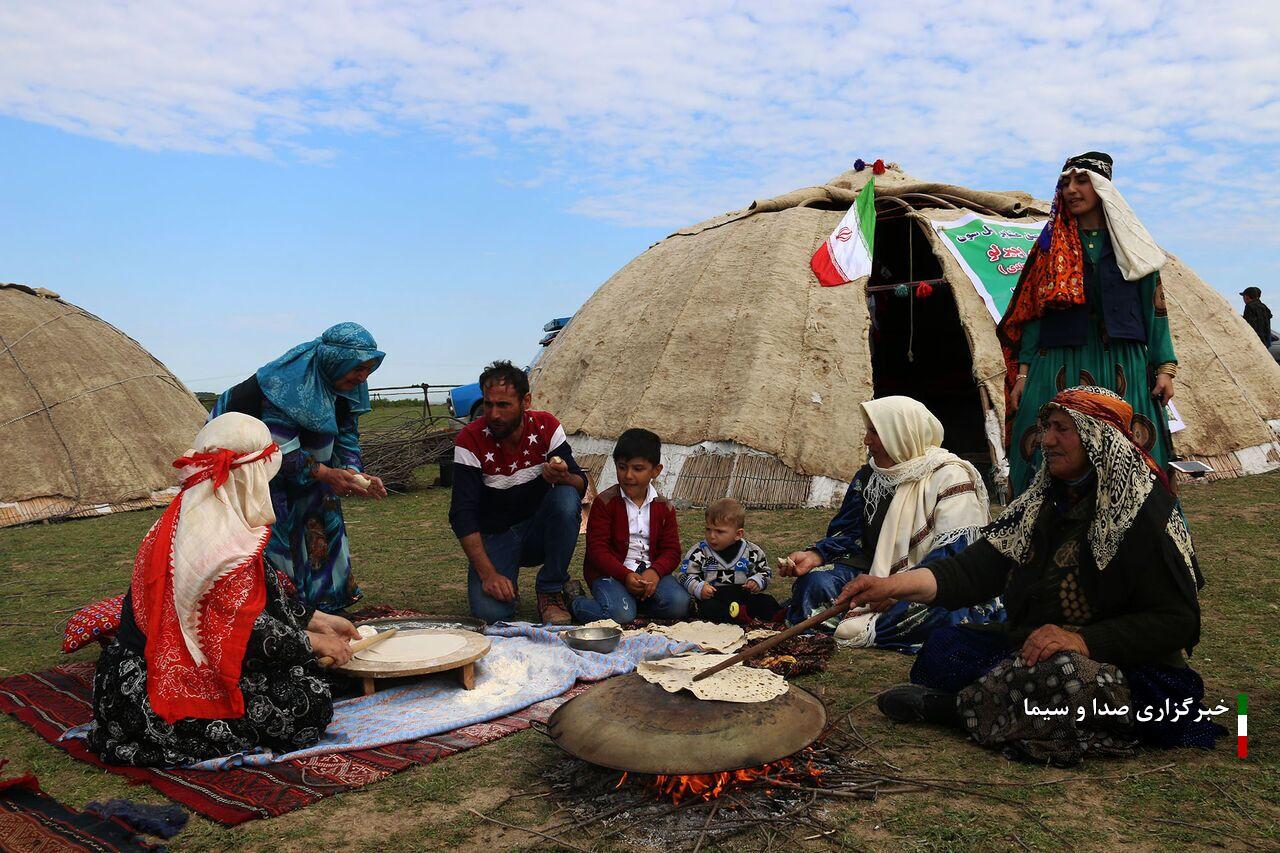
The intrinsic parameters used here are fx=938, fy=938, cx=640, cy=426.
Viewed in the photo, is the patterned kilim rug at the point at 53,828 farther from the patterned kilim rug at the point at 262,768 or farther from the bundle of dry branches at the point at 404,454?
the bundle of dry branches at the point at 404,454

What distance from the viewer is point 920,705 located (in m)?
2.95

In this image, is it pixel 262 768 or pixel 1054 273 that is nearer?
pixel 262 768

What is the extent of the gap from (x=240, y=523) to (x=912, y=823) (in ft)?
6.57

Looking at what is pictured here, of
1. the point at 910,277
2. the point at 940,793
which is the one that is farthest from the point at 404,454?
the point at 940,793

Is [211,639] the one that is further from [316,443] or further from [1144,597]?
[1144,597]

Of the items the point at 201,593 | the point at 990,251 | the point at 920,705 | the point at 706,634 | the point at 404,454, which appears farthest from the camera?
the point at 404,454

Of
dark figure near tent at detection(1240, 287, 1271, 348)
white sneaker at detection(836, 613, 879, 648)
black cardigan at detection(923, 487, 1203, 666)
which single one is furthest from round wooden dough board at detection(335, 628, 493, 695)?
dark figure near tent at detection(1240, 287, 1271, 348)

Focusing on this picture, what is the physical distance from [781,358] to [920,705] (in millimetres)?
5253

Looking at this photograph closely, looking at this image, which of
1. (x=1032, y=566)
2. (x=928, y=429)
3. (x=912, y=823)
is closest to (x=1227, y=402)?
(x=928, y=429)

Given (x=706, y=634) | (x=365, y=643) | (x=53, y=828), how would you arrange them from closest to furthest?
(x=53, y=828) → (x=365, y=643) → (x=706, y=634)

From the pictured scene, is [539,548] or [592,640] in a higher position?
[539,548]

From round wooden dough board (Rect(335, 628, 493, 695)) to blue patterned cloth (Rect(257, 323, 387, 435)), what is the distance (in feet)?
4.25

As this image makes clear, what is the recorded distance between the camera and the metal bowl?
3.84m

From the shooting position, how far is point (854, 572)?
4.11 m
